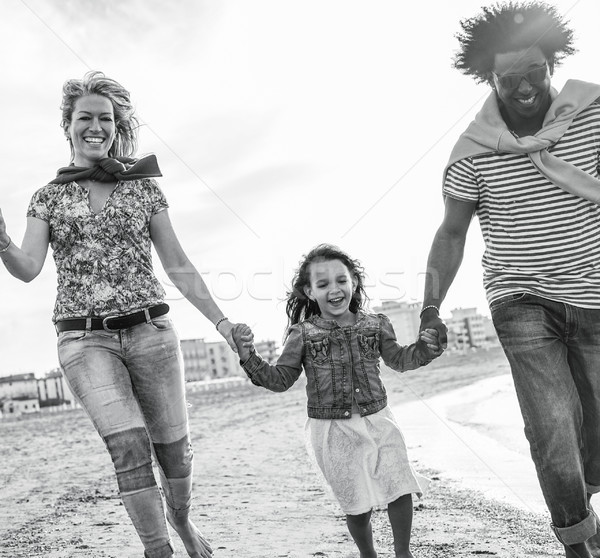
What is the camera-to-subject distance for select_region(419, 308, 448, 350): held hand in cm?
386

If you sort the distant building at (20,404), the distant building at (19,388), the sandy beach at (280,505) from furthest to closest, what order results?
the distant building at (19,388) < the distant building at (20,404) < the sandy beach at (280,505)

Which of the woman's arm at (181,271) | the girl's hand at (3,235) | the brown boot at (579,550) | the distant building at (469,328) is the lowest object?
the distant building at (469,328)

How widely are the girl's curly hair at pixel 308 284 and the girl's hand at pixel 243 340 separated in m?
0.52

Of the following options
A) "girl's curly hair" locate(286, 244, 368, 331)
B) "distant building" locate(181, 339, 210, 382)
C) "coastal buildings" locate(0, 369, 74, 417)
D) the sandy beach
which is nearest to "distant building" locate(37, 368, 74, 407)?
"coastal buildings" locate(0, 369, 74, 417)

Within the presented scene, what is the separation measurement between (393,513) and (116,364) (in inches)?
60.0

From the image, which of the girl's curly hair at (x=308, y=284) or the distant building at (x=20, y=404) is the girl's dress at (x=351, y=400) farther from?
the distant building at (x=20, y=404)

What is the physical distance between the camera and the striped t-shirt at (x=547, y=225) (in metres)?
3.58

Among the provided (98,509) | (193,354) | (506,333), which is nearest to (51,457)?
(98,509)

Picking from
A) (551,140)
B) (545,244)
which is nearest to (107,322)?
(545,244)

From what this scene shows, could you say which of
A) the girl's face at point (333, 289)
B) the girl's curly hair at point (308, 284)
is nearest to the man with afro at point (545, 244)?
the girl's face at point (333, 289)

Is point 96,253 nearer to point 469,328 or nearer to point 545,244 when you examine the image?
point 545,244

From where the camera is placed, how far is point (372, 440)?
402cm

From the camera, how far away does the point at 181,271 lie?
418 centimetres

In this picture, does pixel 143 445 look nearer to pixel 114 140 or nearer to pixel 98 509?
pixel 114 140
